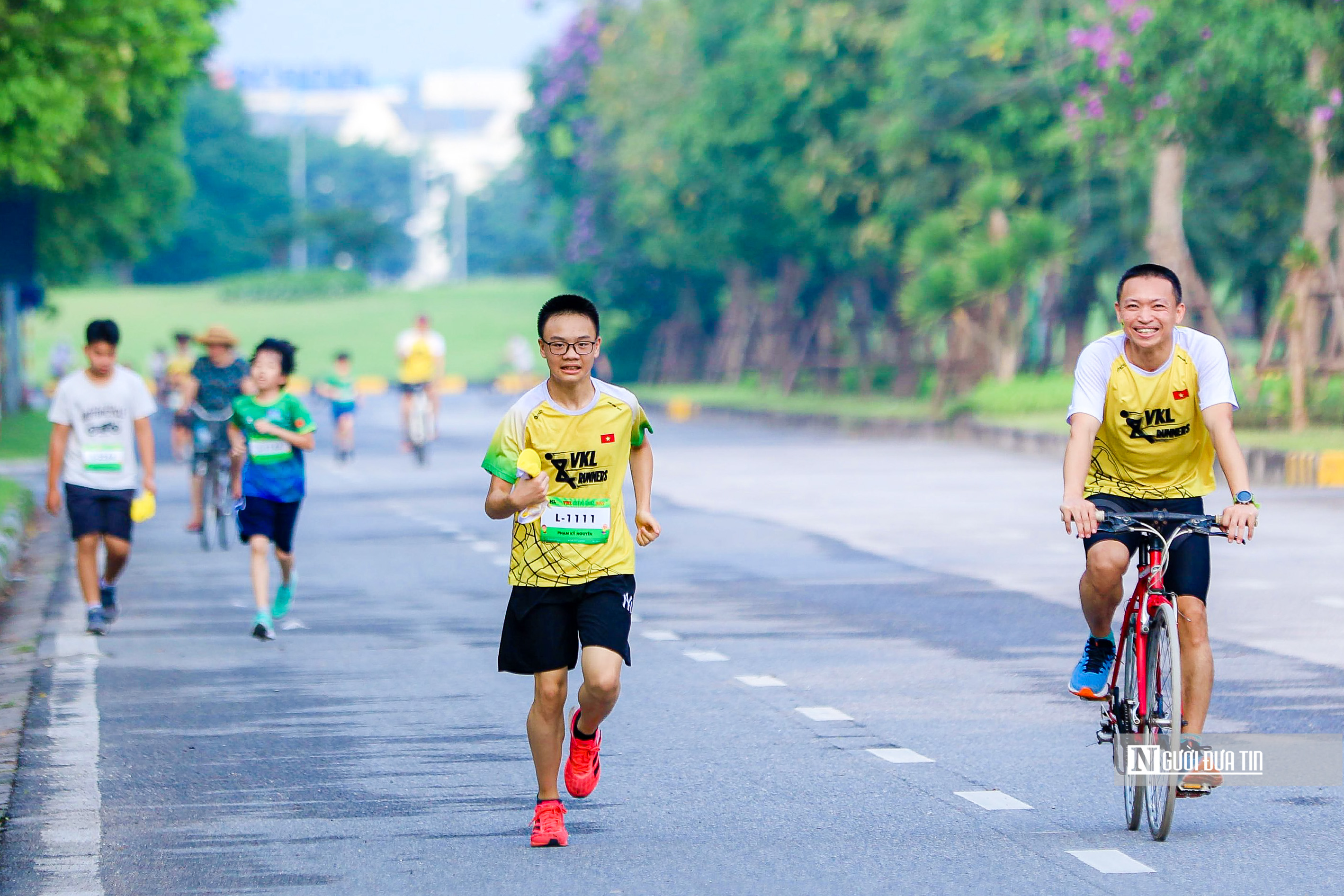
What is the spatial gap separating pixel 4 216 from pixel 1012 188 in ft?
53.8

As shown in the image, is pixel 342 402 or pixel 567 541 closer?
pixel 567 541

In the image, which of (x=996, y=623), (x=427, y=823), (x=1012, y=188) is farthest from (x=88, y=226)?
(x=427, y=823)

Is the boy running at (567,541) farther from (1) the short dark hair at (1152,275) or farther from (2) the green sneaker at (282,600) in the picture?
(2) the green sneaker at (282,600)

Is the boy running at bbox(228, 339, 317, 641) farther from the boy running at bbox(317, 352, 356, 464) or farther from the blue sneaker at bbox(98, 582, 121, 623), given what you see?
the boy running at bbox(317, 352, 356, 464)

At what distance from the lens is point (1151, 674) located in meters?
6.86

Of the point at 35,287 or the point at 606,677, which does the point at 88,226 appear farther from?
the point at 606,677

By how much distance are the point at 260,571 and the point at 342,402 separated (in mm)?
16650

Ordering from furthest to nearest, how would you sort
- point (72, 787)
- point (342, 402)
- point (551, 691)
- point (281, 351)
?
point (342, 402) → point (281, 351) → point (72, 787) → point (551, 691)

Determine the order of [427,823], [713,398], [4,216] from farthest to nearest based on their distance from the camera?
[713,398] < [4,216] < [427,823]

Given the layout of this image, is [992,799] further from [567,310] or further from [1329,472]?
[1329,472]

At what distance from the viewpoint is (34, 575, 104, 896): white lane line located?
6.53 m

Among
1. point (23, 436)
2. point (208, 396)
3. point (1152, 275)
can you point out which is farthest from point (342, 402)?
point (1152, 275)

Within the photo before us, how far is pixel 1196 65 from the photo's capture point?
25.8m

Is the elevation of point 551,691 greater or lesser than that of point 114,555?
greater
